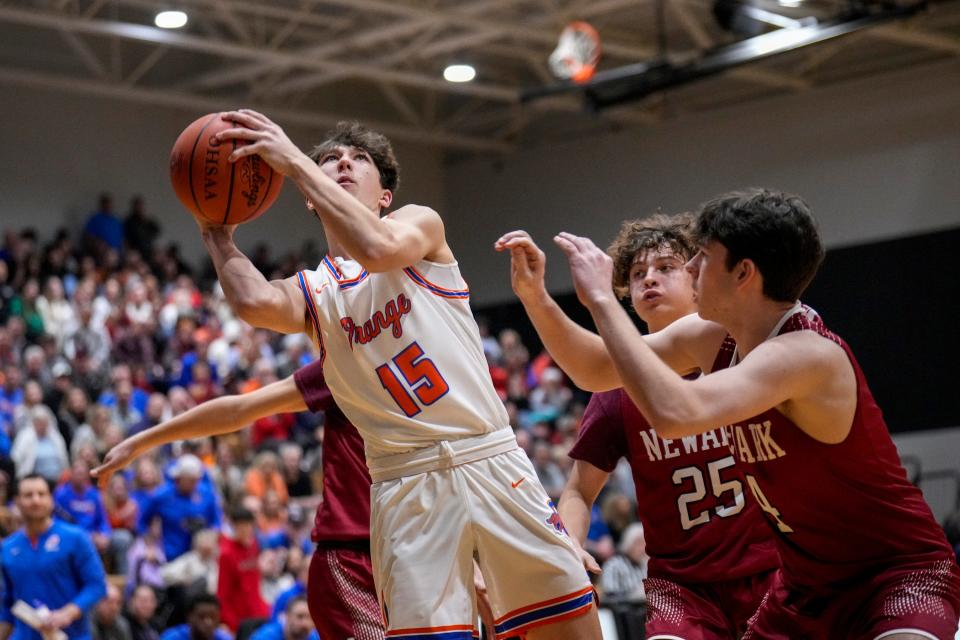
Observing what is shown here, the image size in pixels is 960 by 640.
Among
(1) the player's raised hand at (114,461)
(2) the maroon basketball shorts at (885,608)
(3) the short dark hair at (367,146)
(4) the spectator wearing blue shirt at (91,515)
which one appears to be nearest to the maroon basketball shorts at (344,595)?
(1) the player's raised hand at (114,461)

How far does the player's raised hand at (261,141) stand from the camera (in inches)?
153

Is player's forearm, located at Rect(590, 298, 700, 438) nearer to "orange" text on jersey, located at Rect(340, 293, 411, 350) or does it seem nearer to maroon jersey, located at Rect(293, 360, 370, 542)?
"orange" text on jersey, located at Rect(340, 293, 411, 350)

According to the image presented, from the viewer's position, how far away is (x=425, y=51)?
1873 centimetres

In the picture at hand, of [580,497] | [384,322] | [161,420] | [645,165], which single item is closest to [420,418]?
[384,322]

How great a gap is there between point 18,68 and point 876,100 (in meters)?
12.5

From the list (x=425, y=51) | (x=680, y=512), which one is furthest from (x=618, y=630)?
(x=425, y=51)

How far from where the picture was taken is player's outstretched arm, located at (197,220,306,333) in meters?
4.05

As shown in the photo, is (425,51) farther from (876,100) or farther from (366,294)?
(366,294)

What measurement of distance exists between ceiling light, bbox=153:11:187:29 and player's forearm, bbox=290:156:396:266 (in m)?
13.1

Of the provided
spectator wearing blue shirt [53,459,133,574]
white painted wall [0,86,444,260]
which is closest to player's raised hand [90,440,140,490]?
spectator wearing blue shirt [53,459,133,574]

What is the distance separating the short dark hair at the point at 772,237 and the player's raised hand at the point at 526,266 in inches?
26.2

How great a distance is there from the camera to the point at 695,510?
441 centimetres

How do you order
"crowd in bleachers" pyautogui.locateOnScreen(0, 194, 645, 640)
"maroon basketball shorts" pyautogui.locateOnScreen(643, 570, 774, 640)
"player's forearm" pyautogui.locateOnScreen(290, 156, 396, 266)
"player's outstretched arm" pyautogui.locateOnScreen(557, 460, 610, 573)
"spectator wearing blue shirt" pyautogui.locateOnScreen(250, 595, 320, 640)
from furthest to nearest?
"crowd in bleachers" pyautogui.locateOnScreen(0, 194, 645, 640)
"spectator wearing blue shirt" pyautogui.locateOnScreen(250, 595, 320, 640)
"player's outstretched arm" pyautogui.locateOnScreen(557, 460, 610, 573)
"maroon basketball shorts" pyautogui.locateOnScreen(643, 570, 774, 640)
"player's forearm" pyautogui.locateOnScreen(290, 156, 396, 266)

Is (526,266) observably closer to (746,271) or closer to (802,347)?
(746,271)
